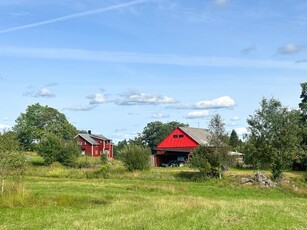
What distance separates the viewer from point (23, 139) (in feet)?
391

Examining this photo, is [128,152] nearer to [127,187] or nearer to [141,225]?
[127,187]

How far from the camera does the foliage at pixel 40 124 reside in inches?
4633

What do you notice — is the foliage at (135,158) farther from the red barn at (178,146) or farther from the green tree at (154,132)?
the green tree at (154,132)

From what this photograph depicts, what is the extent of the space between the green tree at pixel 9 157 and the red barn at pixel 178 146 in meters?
51.5

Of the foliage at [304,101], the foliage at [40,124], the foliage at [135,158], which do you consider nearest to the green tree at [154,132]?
the foliage at [40,124]

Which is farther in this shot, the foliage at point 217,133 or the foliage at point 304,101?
the foliage at point 304,101

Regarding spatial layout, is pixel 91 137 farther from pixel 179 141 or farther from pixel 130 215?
pixel 130 215

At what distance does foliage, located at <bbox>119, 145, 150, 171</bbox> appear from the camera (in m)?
54.3

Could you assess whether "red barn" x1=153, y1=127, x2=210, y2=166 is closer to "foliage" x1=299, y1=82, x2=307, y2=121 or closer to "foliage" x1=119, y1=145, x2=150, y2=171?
"foliage" x1=299, y1=82, x2=307, y2=121

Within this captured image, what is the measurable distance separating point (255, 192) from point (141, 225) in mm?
23933

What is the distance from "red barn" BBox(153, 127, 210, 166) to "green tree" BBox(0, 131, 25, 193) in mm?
51510

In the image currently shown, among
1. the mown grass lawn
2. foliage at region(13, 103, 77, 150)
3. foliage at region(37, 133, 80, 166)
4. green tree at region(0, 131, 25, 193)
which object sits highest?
foliage at region(13, 103, 77, 150)

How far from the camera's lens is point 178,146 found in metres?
80.6

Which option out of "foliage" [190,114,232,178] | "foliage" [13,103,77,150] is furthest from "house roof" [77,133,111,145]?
"foliage" [190,114,232,178]
